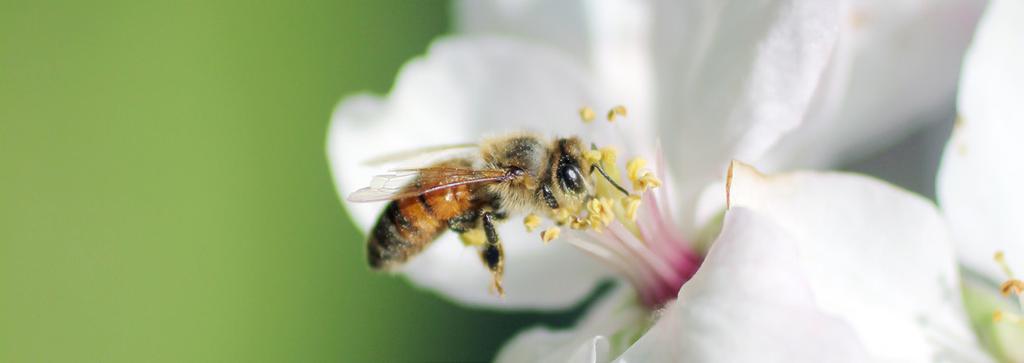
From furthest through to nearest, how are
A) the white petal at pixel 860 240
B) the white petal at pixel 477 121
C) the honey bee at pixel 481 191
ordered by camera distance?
the white petal at pixel 477 121, the honey bee at pixel 481 191, the white petal at pixel 860 240

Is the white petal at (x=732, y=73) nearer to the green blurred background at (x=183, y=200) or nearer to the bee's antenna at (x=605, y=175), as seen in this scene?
the bee's antenna at (x=605, y=175)

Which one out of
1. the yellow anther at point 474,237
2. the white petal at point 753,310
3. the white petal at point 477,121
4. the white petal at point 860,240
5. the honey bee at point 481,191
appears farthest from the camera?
the white petal at point 477,121

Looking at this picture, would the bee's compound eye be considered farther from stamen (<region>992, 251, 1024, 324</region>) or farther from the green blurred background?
the green blurred background

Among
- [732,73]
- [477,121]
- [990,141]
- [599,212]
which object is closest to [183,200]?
[477,121]

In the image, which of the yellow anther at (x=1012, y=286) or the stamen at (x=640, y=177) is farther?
the stamen at (x=640, y=177)

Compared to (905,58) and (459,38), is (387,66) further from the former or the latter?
(905,58)

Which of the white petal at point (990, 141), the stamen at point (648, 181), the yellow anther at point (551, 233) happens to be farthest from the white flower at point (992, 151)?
the yellow anther at point (551, 233)

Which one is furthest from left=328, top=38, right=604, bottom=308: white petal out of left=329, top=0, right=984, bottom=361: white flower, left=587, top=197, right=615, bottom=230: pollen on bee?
left=587, top=197, right=615, bottom=230: pollen on bee
